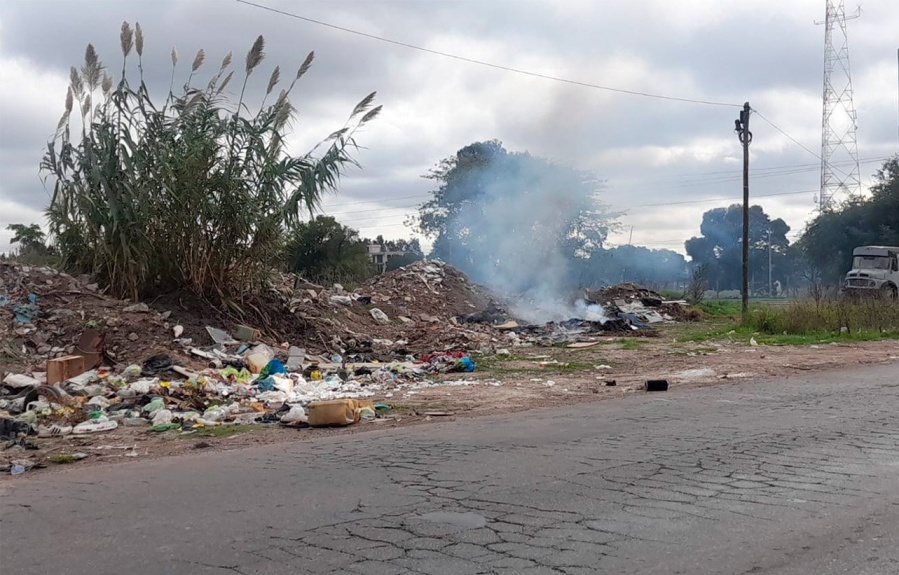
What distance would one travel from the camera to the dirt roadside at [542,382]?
26.5 feet

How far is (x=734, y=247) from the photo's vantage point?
252 ft

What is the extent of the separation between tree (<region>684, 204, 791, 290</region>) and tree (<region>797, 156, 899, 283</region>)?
22907mm

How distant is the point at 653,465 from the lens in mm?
6223

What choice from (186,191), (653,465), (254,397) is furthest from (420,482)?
(186,191)

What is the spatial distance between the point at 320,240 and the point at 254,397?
1188 inches

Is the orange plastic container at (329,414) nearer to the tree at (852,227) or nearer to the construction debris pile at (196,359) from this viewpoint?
the construction debris pile at (196,359)

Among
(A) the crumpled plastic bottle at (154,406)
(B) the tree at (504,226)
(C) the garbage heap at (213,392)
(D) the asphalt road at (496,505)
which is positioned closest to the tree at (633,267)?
(B) the tree at (504,226)

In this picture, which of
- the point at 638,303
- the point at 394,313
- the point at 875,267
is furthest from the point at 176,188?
the point at 875,267

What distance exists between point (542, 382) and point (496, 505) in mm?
7938

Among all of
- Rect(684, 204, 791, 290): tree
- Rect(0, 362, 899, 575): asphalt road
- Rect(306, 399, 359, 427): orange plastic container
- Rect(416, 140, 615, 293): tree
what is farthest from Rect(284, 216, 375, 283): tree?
Rect(684, 204, 791, 290): tree

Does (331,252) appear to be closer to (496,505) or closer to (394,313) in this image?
(394,313)

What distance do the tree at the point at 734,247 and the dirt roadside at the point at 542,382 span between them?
59213mm

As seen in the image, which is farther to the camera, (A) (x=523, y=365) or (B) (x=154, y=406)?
(A) (x=523, y=365)

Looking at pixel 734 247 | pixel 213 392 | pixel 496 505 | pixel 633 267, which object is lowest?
pixel 496 505
